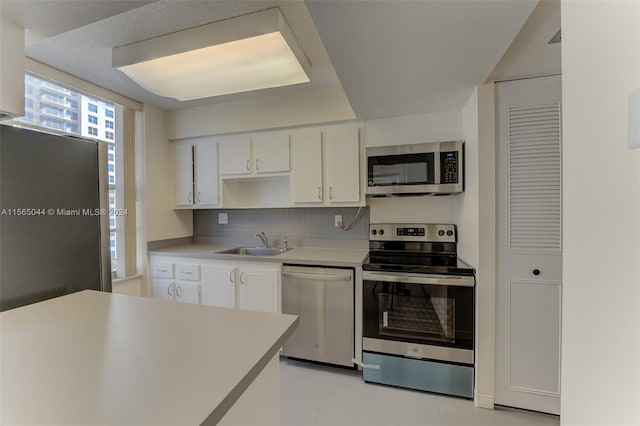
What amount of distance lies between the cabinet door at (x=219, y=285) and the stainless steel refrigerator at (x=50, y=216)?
108cm

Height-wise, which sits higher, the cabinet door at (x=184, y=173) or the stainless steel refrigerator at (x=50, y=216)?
the cabinet door at (x=184, y=173)

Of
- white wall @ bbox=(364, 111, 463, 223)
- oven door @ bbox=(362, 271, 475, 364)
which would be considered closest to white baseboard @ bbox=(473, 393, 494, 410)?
oven door @ bbox=(362, 271, 475, 364)

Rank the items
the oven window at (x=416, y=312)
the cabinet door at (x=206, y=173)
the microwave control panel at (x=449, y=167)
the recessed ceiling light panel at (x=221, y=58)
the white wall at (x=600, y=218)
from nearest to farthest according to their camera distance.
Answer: the white wall at (x=600, y=218), the recessed ceiling light panel at (x=221, y=58), the oven window at (x=416, y=312), the microwave control panel at (x=449, y=167), the cabinet door at (x=206, y=173)

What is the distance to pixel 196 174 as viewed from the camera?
2912 millimetres

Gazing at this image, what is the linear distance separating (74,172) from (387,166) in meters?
1.96

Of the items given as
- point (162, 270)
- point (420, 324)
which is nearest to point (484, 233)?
point (420, 324)

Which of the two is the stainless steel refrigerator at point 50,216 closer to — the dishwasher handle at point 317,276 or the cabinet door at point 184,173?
the dishwasher handle at point 317,276

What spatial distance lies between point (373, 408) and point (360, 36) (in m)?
2.17

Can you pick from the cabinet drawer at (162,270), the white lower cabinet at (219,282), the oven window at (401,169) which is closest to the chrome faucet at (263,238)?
the white lower cabinet at (219,282)

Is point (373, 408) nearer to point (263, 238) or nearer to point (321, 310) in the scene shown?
point (321, 310)

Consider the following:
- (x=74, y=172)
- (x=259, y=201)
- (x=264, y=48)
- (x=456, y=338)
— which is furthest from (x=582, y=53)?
(x=259, y=201)

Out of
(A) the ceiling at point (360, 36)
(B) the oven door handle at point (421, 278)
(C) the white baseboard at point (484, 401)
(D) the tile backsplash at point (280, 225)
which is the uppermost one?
(A) the ceiling at point (360, 36)

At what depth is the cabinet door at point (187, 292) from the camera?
2.59 meters

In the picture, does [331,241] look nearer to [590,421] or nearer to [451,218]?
[451,218]
